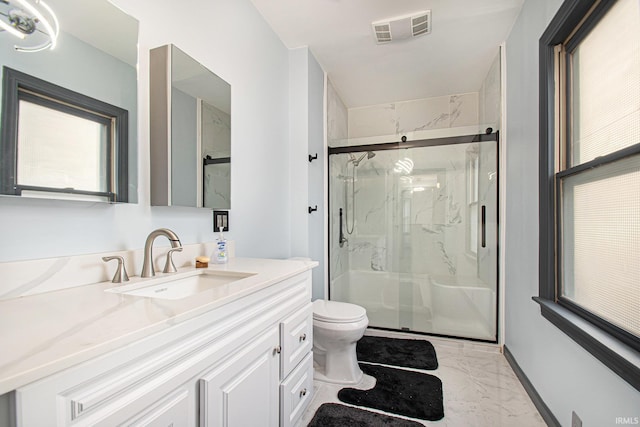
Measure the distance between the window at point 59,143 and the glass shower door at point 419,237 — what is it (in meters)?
2.15

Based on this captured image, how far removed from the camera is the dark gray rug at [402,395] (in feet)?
5.25

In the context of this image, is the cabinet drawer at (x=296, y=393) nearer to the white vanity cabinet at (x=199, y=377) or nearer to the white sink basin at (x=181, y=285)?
the white vanity cabinet at (x=199, y=377)

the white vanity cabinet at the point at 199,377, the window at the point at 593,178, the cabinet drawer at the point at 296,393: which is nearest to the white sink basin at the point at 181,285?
the white vanity cabinet at the point at 199,377

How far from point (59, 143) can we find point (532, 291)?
2.35 m

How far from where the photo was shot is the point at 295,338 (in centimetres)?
137

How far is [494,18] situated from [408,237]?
1.85 m

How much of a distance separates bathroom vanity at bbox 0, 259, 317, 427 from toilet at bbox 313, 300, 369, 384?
588mm

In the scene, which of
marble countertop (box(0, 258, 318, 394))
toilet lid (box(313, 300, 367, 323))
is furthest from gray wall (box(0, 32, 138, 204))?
toilet lid (box(313, 300, 367, 323))

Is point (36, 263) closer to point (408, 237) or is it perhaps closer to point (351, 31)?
point (351, 31)

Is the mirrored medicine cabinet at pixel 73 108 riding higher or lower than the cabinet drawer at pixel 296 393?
higher

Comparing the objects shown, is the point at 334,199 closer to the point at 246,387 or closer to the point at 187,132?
the point at 187,132

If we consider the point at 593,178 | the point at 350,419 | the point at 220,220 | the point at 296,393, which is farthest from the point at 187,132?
the point at 593,178

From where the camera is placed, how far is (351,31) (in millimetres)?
2281

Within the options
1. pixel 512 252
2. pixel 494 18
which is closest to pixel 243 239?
pixel 512 252
